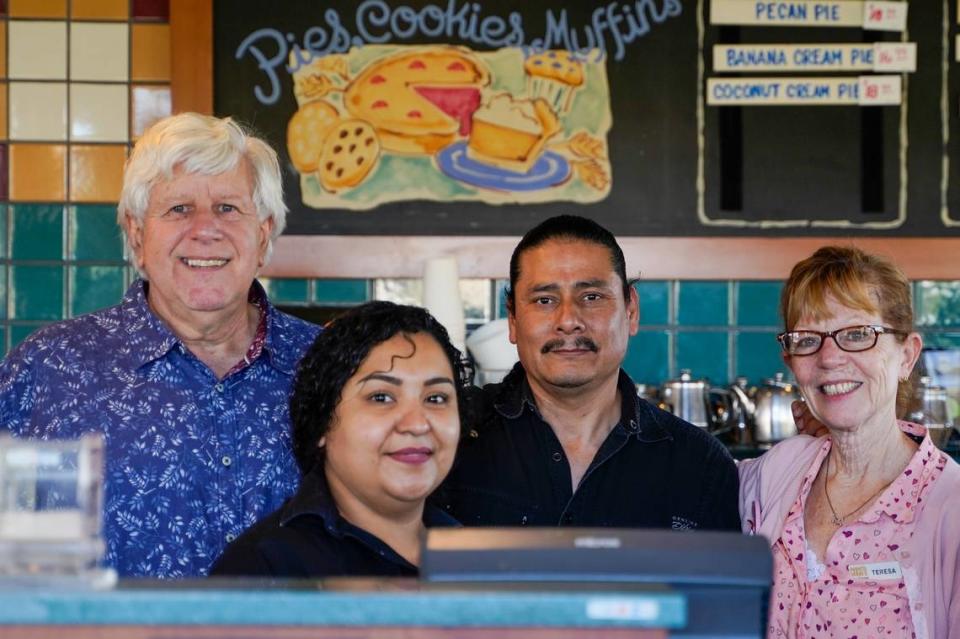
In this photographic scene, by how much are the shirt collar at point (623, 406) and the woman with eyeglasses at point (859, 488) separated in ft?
1.06

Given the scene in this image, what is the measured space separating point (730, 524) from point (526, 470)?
439mm

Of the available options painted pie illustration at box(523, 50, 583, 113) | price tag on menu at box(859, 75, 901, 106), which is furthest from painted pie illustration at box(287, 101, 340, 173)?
price tag on menu at box(859, 75, 901, 106)

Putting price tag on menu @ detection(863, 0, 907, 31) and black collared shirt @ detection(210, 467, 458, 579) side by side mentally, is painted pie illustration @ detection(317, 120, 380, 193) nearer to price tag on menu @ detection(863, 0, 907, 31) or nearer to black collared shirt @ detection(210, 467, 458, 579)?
price tag on menu @ detection(863, 0, 907, 31)

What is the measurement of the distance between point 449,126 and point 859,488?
274 cm

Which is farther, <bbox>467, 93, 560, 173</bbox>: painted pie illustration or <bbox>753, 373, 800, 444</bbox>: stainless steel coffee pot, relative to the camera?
<bbox>467, 93, 560, 173</bbox>: painted pie illustration

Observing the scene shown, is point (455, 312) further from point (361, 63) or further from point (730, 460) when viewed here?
point (730, 460)

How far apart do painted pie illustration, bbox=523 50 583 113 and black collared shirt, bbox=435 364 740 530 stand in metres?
2.23

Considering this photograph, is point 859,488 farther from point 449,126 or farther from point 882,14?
point 882,14

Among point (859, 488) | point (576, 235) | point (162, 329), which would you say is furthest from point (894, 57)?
point (162, 329)

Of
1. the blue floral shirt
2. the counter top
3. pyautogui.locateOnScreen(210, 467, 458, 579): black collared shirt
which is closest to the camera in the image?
the counter top

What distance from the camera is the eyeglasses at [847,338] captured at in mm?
2273

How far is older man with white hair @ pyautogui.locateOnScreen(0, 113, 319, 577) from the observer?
2.28 m

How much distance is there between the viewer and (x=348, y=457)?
76.2 inches

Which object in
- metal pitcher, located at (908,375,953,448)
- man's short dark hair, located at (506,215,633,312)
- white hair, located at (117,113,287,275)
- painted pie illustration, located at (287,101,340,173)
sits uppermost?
painted pie illustration, located at (287,101,340,173)
